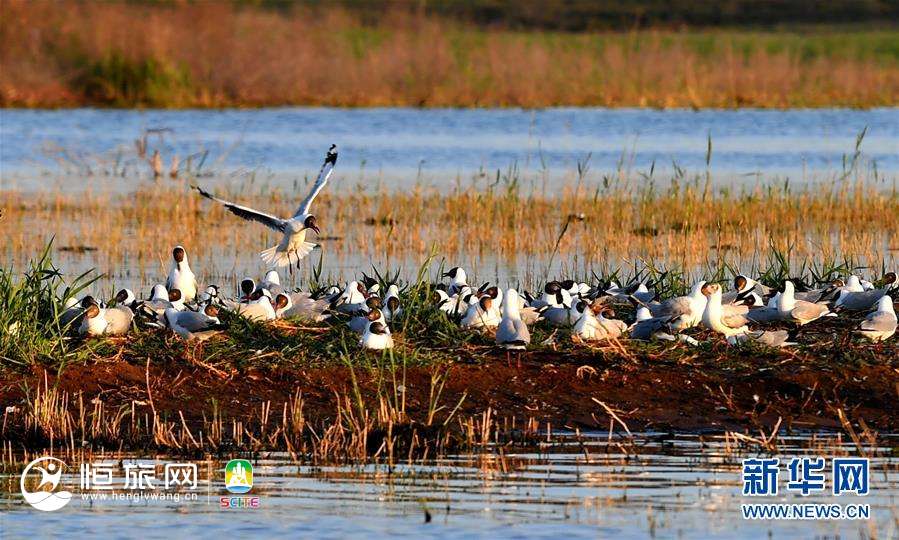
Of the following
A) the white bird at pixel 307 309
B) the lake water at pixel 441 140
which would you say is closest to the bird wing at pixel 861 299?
the white bird at pixel 307 309

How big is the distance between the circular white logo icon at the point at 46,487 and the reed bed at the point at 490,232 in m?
7.10

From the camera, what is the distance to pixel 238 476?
9.41 m

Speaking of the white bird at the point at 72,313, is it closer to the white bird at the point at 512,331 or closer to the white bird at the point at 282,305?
the white bird at the point at 282,305

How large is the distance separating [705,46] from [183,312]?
151 ft

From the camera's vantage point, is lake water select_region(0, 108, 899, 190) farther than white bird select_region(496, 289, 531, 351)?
Yes

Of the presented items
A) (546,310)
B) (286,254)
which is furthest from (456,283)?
(286,254)

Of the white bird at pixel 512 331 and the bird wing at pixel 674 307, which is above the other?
the bird wing at pixel 674 307

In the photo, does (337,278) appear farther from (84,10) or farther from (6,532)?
(84,10)

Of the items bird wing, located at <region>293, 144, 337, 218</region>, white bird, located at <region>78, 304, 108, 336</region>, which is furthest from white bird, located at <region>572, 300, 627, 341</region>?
bird wing, located at <region>293, 144, 337, 218</region>

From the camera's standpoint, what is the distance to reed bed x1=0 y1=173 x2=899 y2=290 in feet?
58.1

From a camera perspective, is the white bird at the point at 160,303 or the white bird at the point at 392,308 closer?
the white bird at the point at 392,308

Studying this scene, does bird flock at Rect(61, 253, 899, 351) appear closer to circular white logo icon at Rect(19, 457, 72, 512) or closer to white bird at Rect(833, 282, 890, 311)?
white bird at Rect(833, 282, 890, 311)

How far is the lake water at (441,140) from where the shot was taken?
29.8m

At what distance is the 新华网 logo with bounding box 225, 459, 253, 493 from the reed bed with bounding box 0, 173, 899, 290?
707 centimetres
